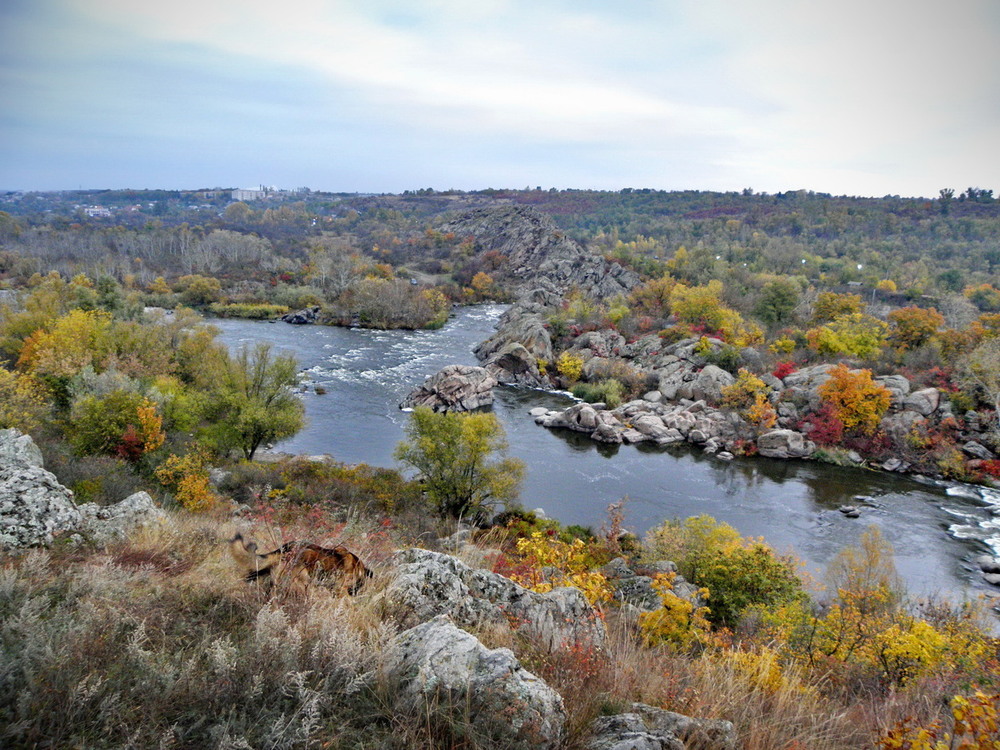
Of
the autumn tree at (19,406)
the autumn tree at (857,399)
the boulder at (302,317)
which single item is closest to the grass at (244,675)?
the autumn tree at (19,406)

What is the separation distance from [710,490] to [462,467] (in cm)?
1437

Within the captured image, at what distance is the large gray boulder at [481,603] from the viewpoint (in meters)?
4.93

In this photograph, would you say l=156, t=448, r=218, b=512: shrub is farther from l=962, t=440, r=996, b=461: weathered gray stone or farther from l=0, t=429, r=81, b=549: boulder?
l=962, t=440, r=996, b=461: weathered gray stone

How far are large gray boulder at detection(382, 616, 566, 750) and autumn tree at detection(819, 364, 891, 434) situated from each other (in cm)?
3876

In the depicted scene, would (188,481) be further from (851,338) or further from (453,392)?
(851,338)

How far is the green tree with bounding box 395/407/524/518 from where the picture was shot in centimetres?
2305

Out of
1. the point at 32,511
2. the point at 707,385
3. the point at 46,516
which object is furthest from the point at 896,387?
the point at 32,511

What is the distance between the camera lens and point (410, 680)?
11.5 ft

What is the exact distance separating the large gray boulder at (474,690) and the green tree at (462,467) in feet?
62.9

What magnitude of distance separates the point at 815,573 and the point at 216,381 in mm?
29167

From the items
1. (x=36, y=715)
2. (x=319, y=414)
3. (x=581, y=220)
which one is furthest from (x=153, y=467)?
(x=581, y=220)

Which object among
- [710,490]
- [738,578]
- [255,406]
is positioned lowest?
[710,490]

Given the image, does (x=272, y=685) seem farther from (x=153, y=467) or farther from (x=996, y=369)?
(x=996, y=369)

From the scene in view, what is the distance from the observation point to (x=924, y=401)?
36.6 m
